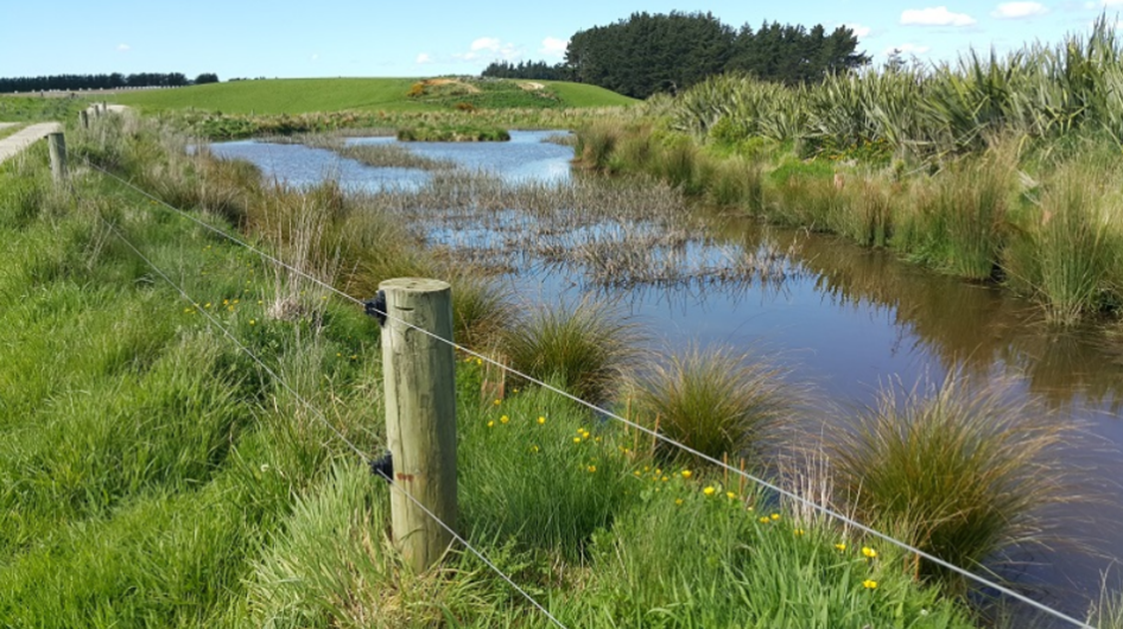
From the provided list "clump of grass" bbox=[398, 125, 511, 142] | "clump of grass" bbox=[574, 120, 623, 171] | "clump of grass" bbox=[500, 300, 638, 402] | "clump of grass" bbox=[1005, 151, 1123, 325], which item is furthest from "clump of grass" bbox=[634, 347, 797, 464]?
"clump of grass" bbox=[398, 125, 511, 142]

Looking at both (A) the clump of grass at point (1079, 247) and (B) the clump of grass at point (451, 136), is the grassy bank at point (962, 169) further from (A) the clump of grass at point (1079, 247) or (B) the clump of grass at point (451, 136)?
(B) the clump of grass at point (451, 136)

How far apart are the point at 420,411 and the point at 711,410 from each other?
2.41m

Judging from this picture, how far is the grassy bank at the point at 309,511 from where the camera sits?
2535 millimetres

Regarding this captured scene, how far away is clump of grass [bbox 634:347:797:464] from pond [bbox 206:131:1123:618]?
1.16m

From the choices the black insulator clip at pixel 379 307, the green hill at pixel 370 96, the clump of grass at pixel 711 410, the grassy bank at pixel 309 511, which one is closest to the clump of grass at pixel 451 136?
the green hill at pixel 370 96

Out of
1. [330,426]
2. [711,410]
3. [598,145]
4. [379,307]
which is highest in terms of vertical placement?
[598,145]

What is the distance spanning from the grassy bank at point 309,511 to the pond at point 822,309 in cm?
169

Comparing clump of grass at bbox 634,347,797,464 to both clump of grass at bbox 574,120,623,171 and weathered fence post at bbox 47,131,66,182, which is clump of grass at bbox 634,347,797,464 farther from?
clump of grass at bbox 574,120,623,171

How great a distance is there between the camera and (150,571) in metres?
2.73

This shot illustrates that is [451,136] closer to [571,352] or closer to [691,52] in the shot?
[571,352]

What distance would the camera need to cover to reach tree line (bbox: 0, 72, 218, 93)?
269ft

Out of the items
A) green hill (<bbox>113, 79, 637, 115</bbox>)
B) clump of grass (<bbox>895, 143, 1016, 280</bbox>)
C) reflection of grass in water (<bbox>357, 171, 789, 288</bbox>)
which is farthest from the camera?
green hill (<bbox>113, 79, 637, 115</bbox>)

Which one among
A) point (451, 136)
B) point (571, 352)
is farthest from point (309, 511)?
point (451, 136)

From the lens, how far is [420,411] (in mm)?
2387
